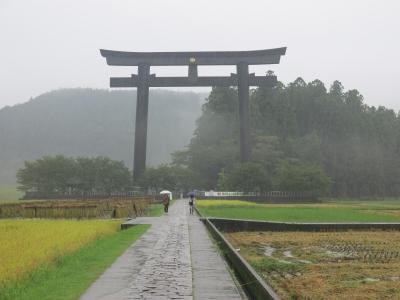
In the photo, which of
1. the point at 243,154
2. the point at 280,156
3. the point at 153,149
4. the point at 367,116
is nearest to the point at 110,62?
the point at 243,154

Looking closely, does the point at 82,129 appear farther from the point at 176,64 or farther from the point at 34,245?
the point at 34,245

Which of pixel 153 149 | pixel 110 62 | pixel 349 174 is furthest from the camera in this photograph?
pixel 153 149

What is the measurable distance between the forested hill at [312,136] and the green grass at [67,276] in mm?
62997

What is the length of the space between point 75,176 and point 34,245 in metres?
51.2

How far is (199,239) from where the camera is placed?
45.9 feet

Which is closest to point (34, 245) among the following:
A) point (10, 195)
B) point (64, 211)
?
point (64, 211)

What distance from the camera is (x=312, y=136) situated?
277 feet

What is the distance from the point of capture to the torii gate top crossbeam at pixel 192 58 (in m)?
51.5

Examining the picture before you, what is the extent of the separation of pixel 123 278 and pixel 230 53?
45426 millimetres

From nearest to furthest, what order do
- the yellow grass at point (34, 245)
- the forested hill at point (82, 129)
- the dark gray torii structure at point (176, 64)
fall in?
the yellow grass at point (34, 245)
the dark gray torii structure at point (176, 64)
the forested hill at point (82, 129)

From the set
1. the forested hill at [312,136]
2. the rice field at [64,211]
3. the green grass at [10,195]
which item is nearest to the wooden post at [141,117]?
the green grass at [10,195]

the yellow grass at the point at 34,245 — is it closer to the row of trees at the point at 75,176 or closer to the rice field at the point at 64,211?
the rice field at the point at 64,211

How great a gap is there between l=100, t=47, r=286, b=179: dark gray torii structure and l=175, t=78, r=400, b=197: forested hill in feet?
71.4

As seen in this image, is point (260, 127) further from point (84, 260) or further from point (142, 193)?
point (84, 260)
